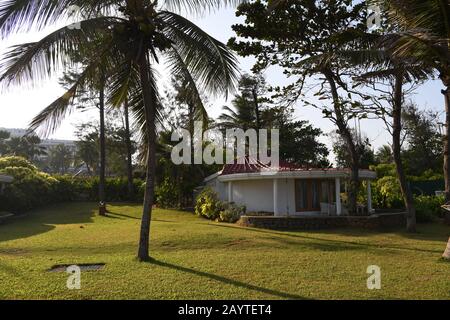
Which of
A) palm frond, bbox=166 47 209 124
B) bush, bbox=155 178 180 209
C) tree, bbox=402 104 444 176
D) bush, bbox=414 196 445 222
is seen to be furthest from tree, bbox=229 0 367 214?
tree, bbox=402 104 444 176

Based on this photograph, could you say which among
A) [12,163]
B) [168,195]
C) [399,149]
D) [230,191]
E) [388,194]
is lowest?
[168,195]

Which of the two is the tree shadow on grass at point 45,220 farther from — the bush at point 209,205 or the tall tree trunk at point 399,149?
the tall tree trunk at point 399,149

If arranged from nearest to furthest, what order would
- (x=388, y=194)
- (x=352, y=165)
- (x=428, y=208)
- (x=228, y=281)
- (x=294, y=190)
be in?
1. (x=228, y=281)
2. (x=352, y=165)
3. (x=294, y=190)
4. (x=428, y=208)
5. (x=388, y=194)

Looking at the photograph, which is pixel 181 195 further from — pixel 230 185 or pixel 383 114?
pixel 383 114

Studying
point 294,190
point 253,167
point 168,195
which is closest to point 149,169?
point 294,190

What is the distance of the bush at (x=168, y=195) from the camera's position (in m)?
25.1

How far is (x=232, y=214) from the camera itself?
18297mm

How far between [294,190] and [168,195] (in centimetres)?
946

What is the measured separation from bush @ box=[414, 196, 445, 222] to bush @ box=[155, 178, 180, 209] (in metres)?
12.6

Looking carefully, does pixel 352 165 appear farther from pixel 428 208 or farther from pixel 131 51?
pixel 131 51

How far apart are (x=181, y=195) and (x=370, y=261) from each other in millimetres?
16683

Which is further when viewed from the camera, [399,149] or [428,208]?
[428,208]

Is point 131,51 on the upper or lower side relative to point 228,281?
upper

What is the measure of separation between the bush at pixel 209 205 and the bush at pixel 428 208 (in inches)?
319
